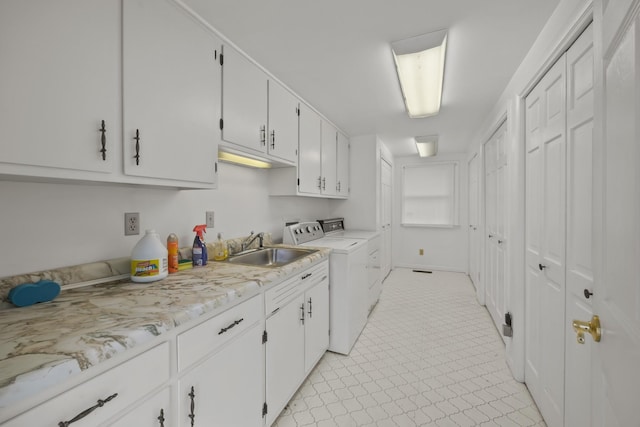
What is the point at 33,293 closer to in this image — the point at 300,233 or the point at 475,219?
the point at 300,233

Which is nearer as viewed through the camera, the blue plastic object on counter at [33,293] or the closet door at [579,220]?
the blue plastic object on counter at [33,293]

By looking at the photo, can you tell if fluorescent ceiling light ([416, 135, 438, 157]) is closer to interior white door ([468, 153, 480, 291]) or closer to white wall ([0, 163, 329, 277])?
interior white door ([468, 153, 480, 291])

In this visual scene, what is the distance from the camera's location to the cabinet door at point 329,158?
2994 mm

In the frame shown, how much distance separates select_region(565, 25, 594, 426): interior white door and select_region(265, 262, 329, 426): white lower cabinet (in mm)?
1435

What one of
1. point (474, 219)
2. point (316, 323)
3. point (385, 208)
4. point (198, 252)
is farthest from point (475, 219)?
point (198, 252)

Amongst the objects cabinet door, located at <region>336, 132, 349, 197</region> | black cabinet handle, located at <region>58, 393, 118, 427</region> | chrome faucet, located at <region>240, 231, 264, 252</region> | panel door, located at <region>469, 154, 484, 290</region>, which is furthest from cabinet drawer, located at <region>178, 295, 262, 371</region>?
panel door, located at <region>469, 154, 484, 290</region>

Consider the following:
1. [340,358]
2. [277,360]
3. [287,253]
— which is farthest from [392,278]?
[277,360]

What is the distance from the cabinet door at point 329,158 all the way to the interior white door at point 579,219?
206cm

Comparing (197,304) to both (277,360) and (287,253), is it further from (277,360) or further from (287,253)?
(287,253)

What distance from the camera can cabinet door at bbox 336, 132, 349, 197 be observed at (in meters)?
3.41

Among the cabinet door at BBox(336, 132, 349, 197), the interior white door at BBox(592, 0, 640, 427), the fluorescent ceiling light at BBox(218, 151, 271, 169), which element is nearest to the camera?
the interior white door at BBox(592, 0, 640, 427)

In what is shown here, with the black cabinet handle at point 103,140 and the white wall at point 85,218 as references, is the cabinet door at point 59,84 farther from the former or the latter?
the white wall at point 85,218

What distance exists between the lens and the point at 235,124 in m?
1.67

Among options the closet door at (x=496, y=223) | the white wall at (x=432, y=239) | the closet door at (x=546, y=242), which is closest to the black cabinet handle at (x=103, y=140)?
the closet door at (x=546, y=242)
